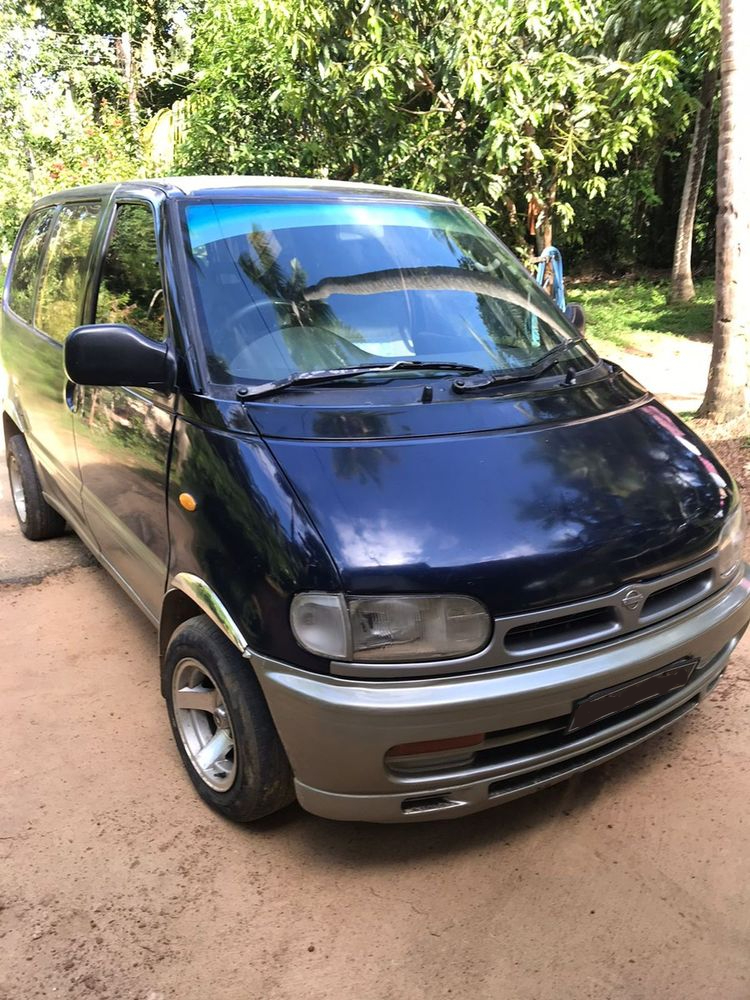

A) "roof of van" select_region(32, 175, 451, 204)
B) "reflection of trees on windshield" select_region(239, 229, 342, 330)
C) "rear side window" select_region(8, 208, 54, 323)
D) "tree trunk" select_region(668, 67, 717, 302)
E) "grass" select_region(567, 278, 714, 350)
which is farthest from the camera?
"tree trunk" select_region(668, 67, 717, 302)

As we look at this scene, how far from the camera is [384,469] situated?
2.24m

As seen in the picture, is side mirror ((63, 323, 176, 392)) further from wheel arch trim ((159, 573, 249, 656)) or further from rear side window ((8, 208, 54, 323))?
rear side window ((8, 208, 54, 323))

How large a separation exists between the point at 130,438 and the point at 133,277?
653 mm

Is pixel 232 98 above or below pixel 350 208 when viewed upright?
above

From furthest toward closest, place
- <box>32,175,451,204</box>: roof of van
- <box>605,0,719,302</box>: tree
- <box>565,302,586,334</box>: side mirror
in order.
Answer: <box>605,0,719,302</box>: tree
<box>565,302,586,334</box>: side mirror
<box>32,175,451,204</box>: roof of van

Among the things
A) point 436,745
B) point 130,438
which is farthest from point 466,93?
point 436,745

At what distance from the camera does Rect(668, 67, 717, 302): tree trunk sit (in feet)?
39.1

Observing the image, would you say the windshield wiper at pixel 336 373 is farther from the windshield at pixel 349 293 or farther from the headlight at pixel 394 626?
the headlight at pixel 394 626

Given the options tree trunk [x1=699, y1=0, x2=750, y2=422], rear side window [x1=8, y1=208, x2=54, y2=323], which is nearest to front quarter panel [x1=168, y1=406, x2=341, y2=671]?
rear side window [x1=8, y1=208, x2=54, y2=323]

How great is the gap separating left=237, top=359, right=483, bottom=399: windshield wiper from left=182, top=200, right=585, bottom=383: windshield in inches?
1.8

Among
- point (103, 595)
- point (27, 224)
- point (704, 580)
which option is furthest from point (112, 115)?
point (704, 580)

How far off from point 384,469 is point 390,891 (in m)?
1.21

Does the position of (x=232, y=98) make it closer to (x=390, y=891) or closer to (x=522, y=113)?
(x=522, y=113)

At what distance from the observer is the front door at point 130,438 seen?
2.79 meters
